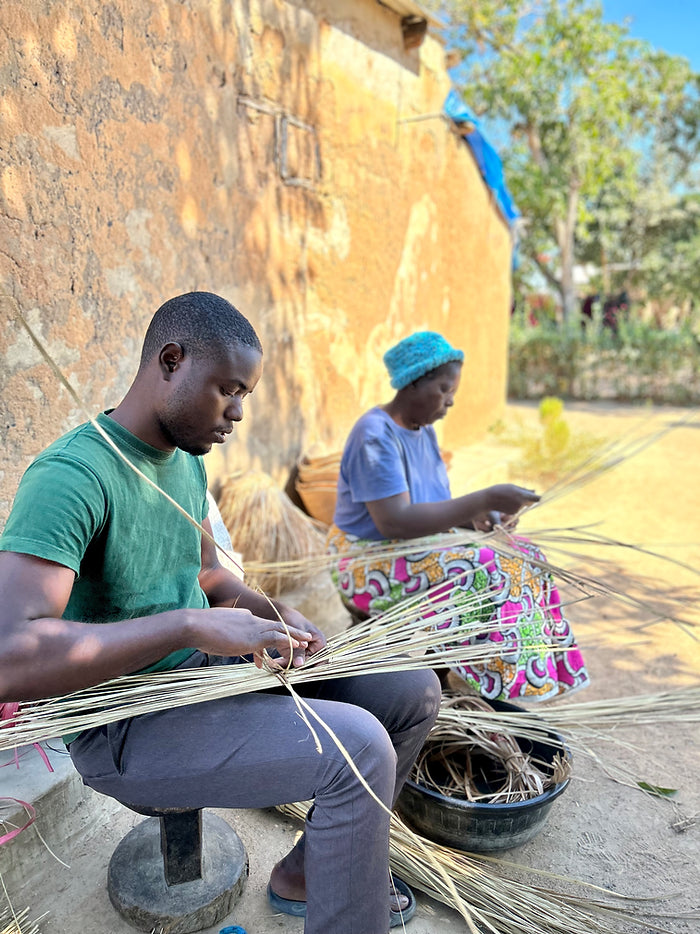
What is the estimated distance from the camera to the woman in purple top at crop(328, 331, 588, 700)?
2.11 meters

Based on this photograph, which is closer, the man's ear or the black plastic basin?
the man's ear

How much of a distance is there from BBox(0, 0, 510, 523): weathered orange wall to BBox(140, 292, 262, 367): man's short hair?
3.16 ft

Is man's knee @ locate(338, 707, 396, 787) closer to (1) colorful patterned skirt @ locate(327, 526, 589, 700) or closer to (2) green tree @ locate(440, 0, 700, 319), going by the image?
(1) colorful patterned skirt @ locate(327, 526, 589, 700)

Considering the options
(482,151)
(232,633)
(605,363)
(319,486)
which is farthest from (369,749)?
(605,363)

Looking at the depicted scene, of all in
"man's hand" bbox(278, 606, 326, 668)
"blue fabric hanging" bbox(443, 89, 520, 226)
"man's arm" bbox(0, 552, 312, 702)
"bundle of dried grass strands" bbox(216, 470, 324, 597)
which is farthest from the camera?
"blue fabric hanging" bbox(443, 89, 520, 226)

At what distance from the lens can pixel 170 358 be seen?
136 centimetres

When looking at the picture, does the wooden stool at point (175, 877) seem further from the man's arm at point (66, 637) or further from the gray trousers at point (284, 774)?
the man's arm at point (66, 637)

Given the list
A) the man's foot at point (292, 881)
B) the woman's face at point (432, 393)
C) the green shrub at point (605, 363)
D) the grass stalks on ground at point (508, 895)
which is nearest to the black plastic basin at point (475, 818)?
the grass stalks on ground at point (508, 895)

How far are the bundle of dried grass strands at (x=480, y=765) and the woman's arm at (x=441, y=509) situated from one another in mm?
504

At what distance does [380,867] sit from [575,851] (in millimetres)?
902

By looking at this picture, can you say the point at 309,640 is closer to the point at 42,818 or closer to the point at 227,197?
the point at 42,818

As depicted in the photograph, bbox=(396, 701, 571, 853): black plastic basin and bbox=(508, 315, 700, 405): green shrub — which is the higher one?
bbox=(508, 315, 700, 405): green shrub

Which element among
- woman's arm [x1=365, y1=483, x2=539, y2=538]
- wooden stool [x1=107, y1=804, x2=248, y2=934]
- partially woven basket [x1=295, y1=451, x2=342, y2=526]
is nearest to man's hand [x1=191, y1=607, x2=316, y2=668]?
wooden stool [x1=107, y1=804, x2=248, y2=934]

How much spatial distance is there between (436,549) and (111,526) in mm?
1216
